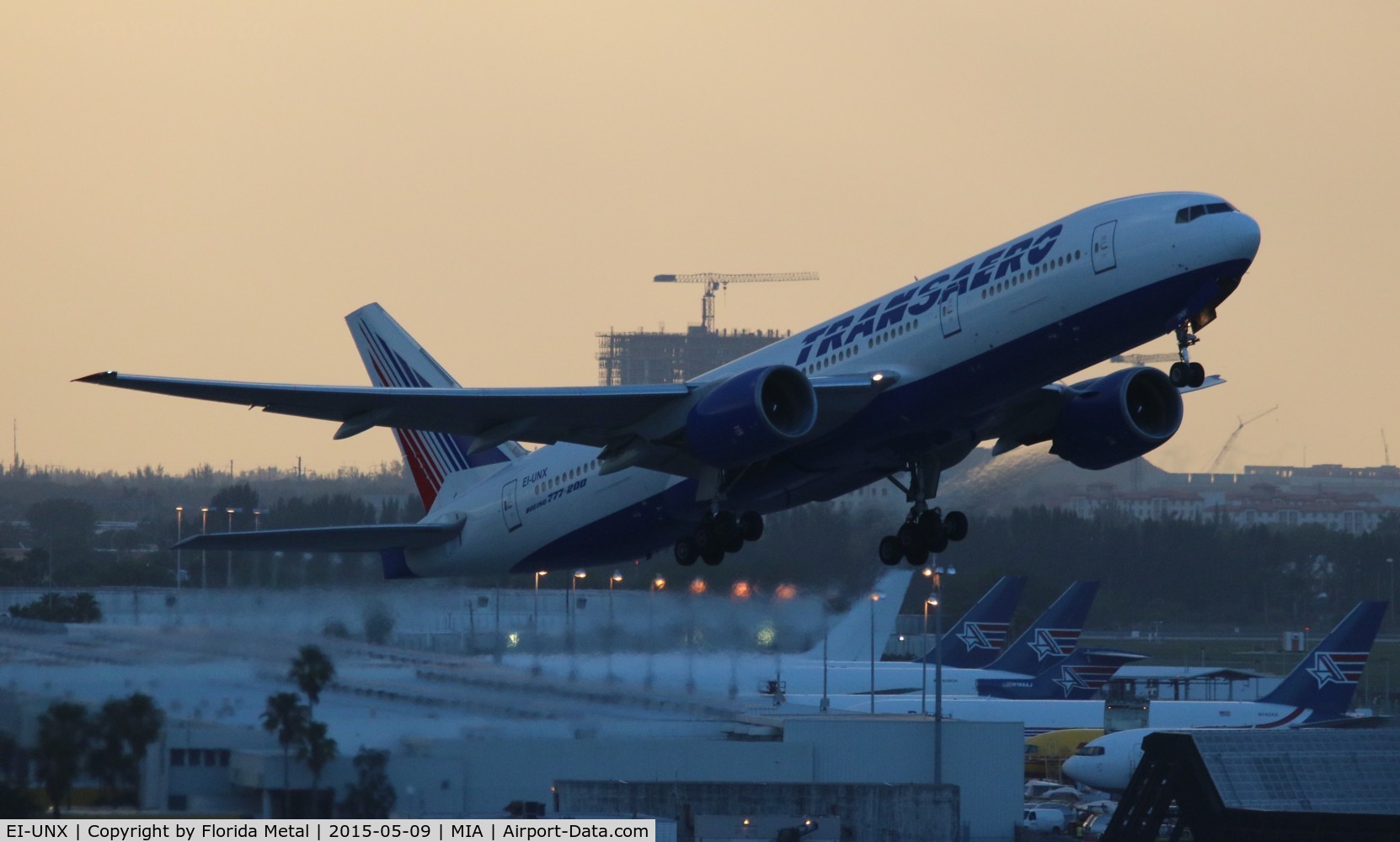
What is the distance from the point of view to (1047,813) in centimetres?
4106

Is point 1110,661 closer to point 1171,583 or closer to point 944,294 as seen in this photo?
point 1171,583

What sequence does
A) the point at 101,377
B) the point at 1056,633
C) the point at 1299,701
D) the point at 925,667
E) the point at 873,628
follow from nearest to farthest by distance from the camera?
1. the point at 101,377
2. the point at 873,628
3. the point at 925,667
4. the point at 1299,701
5. the point at 1056,633

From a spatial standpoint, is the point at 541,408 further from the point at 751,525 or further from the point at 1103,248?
the point at 1103,248

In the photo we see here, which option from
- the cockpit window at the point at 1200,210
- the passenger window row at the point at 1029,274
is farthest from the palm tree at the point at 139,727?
the cockpit window at the point at 1200,210

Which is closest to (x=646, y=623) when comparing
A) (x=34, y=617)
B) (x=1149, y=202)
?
(x=34, y=617)

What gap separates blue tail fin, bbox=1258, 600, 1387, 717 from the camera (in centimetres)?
4575

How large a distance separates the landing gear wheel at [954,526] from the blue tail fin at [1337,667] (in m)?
21.3

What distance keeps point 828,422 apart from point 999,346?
2.97m

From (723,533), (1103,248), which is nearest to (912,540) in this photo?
(723,533)

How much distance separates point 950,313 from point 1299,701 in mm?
26907

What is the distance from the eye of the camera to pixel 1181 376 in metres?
22.9

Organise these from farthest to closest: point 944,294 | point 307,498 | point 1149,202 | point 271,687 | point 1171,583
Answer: point 1171,583 → point 307,498 → point 271,687 → point 944,294 → point 1149,202

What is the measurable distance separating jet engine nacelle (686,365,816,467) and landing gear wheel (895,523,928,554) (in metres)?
4.37

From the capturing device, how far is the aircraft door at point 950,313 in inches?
945
